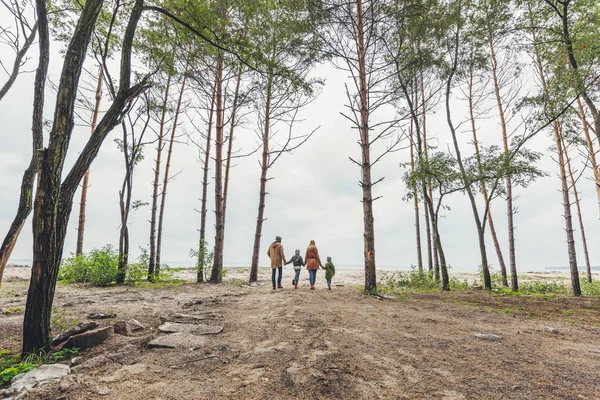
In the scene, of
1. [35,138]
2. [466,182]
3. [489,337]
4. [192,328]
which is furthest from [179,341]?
[466,182]

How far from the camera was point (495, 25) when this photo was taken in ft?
38.2

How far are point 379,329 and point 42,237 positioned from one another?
505 cm

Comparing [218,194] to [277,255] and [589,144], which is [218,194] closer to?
[277,255]

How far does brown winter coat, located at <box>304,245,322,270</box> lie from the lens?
35.1 ft

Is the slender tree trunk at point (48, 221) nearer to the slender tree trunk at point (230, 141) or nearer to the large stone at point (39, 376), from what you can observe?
the large stone at point (39, 376)

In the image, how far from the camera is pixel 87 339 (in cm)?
377

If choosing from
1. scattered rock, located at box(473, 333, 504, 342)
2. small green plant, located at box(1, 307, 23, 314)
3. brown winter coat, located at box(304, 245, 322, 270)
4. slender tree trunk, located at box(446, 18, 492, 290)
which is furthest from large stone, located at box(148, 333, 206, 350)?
slender tree trunk, located at box(446, 18, 492, 290)

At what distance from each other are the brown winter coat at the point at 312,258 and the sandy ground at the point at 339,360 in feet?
15.7

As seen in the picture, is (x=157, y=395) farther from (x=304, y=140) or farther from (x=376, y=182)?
(x=304, y=140)

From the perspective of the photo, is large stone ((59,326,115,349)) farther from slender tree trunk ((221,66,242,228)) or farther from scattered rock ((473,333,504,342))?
slender tree trunk ((221,66,242,228))

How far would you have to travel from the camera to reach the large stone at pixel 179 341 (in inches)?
144

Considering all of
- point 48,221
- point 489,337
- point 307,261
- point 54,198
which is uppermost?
point 54,198

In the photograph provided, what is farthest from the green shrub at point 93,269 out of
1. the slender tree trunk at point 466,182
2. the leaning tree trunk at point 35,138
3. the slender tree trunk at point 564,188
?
the slender tree trunk at point 564,188

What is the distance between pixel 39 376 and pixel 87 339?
984mm
